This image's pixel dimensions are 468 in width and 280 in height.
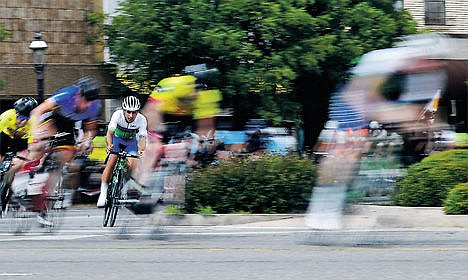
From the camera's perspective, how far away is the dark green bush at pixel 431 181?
14586 millimetres

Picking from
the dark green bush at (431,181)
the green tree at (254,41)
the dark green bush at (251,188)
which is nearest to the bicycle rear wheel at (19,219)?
the dark green bush at (251,188)

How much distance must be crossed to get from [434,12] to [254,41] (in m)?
9.97

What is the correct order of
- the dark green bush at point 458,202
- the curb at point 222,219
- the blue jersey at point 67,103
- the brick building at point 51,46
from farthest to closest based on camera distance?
1. the brick building at point 51,46
2. the curb at point 222,219
3. the dark green bush at point 458,202
4. the blue jersey at point 67,103

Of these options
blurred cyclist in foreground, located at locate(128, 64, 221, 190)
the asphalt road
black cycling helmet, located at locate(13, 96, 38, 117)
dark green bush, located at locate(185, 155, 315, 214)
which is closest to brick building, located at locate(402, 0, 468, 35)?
dark green bush, located at locate(185, 155, 315, 214)

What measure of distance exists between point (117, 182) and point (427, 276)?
198 inches

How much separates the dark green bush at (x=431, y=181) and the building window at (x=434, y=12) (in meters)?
20.3

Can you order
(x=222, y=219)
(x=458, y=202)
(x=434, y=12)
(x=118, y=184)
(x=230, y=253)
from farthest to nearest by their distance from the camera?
1. (x=434, y=12)
2. (x=222, y=219)
3. (x=458, y=202)
4. (x=118, y=184)
5. (x=230, y=253)

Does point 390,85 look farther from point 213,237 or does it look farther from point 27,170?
point 27,170

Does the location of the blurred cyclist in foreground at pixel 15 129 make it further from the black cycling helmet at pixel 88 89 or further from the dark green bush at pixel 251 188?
the dark green bush at pixel 251 188

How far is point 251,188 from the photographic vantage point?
1466 cm

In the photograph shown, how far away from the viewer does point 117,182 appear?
12.0 meters

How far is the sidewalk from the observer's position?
1230cm

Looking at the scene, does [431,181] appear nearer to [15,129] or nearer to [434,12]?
[15,129]

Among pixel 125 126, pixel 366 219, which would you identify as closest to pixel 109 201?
pixel 125 126
